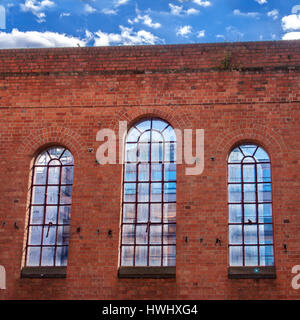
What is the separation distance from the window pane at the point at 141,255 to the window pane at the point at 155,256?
0.12 meters

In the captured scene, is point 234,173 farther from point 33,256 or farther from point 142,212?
point 33,256

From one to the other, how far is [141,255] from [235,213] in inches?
93.2

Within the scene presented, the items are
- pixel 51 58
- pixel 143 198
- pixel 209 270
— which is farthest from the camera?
pixel 51 58

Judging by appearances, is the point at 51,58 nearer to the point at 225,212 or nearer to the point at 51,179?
the point at 51,179

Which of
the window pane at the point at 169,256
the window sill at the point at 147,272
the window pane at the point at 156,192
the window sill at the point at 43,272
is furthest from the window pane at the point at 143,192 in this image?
the window sill at the point at 43,272

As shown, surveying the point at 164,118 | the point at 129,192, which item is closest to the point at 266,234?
the point at 129,192

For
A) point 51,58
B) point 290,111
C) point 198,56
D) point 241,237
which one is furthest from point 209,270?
point 51,58

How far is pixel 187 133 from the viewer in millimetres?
11945

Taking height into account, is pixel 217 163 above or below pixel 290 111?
below

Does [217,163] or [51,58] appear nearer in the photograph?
[217,163]

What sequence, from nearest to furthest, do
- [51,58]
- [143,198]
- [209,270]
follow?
1. [209,270]
2. [143,198]
3. [51,58]

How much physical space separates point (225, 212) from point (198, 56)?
397 centimetres

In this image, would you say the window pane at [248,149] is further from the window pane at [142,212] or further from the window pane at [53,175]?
the window pane at [53,175]

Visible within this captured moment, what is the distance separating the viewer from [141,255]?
11.4 m
